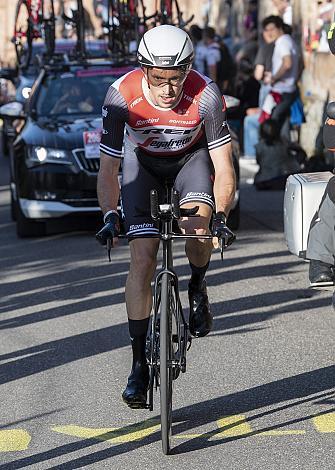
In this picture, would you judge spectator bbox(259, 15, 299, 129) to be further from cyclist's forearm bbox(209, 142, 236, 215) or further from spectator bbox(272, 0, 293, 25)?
cyclist's forearm bbox(209, 142, 236, 215)

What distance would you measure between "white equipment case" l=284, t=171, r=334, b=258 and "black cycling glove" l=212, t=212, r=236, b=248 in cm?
199

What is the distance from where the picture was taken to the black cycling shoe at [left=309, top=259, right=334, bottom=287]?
8539mm

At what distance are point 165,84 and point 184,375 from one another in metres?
1.89

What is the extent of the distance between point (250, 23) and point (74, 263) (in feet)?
57.2

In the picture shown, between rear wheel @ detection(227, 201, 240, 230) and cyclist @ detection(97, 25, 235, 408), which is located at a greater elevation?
cyclist @ detection(97, 25, 235, 408)

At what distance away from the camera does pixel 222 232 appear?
6.47 metres

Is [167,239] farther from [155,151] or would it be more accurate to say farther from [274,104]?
[274,104]

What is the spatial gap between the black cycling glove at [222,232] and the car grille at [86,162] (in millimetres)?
7348

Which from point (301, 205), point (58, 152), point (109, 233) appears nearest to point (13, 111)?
point (58, 152)

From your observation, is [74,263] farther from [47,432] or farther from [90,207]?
[47,432]

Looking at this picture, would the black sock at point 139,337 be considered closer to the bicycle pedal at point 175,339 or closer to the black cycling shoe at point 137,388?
the black cycling shoe at point 137,388

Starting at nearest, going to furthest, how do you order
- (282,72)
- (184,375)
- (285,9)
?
(184,375) → (282,72) → (285,9)

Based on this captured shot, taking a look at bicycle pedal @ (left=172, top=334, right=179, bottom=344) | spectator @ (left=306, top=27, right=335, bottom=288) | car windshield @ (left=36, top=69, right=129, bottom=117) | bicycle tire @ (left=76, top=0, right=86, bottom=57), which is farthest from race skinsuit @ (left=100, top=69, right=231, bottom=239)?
bicycle tire @ (left=76, top=0, right=86, bottom=57)

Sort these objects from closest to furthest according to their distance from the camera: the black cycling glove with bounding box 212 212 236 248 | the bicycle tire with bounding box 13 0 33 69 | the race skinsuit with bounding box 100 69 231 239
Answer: the black cycling glove with bounding box 212 212 236 248
the race skinsuit with bounding box 100 69 231 239
the bicycle tire with bounding box 13 0 33 69
